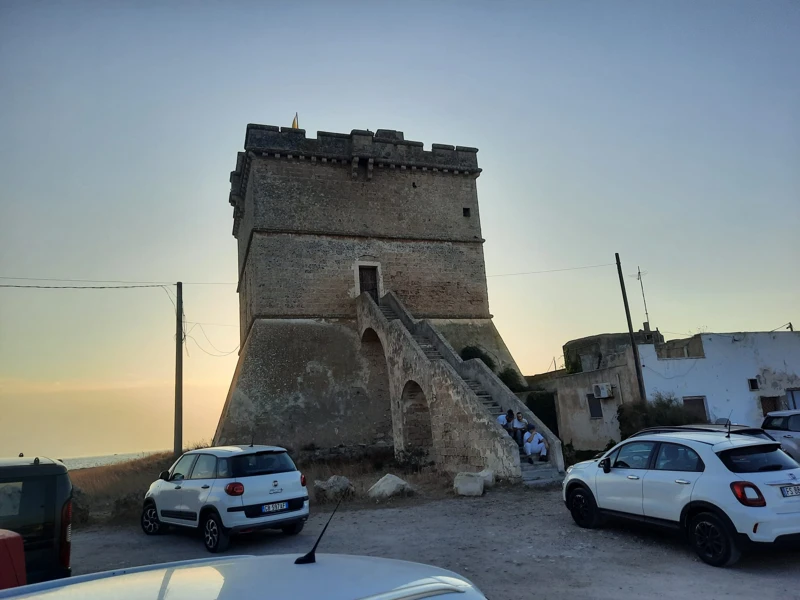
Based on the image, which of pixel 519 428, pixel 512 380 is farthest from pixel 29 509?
pixel 512 380

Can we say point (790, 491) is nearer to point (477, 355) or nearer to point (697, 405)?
point (697, 405)

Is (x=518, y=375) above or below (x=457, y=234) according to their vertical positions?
below

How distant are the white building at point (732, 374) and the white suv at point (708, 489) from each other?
31.3ft

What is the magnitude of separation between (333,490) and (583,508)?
5.24 metres

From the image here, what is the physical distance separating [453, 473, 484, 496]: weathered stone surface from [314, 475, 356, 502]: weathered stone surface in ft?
7.21

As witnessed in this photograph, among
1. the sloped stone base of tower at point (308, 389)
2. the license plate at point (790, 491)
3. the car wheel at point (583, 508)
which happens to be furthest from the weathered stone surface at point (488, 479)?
the sloped stone base of tower at point (308, 389)

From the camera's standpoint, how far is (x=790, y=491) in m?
5.65

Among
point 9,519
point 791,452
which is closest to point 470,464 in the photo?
point 791,452

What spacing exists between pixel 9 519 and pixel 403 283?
1817cm

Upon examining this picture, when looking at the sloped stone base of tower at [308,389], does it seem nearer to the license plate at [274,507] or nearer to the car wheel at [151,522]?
the car wheel at [151,522]

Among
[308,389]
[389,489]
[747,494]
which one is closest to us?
[747,494]

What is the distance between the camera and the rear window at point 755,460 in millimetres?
5879

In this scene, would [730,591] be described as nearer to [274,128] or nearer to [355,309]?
[355,309]

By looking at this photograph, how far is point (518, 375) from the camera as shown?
21016mm
